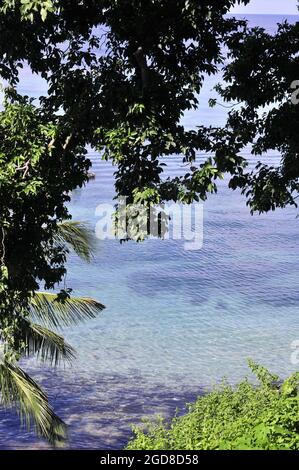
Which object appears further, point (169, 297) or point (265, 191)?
point (169, 297)

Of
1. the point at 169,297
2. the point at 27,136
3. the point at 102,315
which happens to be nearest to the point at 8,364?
the point at 27,136

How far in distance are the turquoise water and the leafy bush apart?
8.43 metres

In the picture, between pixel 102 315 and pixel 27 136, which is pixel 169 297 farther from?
pixel 27 136

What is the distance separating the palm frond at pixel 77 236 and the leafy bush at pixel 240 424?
16.1 ft

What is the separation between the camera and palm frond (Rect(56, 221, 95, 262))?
42.0ft

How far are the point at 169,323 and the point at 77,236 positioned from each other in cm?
1092

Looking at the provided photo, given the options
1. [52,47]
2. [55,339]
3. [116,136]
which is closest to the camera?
[116,136]

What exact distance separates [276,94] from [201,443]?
4745 mm

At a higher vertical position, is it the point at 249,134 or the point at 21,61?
the point at 21,61

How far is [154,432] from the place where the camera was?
7277 millimetres
